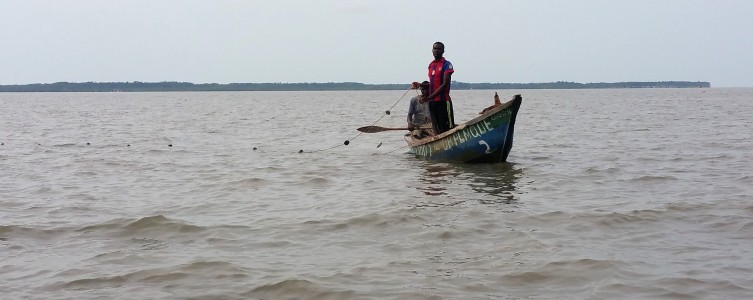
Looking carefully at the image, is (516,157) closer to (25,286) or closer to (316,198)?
(316,198)

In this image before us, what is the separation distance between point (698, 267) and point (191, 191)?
7.28m

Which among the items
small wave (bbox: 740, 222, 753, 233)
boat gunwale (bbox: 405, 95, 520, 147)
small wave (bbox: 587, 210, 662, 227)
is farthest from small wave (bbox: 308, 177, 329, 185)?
small wave (bbox: 740, 222, 753, 233)

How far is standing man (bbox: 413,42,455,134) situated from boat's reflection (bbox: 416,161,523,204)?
2.60 ft

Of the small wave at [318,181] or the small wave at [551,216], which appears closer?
the small wave at [551,216]

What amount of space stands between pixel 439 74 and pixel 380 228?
19.2 ft

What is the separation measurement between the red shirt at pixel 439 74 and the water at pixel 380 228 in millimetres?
1287

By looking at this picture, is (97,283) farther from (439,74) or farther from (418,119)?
(418,119)

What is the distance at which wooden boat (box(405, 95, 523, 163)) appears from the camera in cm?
1298

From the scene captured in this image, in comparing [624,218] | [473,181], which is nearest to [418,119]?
[473,181]

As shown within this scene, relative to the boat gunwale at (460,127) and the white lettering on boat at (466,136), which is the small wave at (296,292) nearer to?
the boat gunwale at (460,127)

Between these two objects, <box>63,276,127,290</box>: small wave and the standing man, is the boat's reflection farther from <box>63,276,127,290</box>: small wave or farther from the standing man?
<box>63,276,127,290</box>: small wave

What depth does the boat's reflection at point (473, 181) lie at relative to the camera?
1061 centimetres

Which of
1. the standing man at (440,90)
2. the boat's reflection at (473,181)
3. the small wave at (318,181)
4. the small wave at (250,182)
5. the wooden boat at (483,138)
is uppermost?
the standing man at (440,90)

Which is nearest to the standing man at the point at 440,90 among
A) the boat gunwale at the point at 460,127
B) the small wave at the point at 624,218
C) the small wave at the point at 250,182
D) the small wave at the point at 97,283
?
the boat gunwale at the point at 460,127
